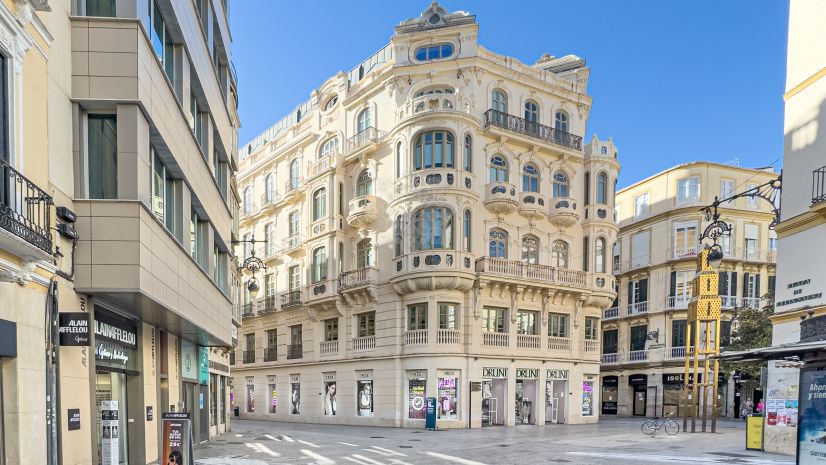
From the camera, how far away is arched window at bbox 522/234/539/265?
29.9m

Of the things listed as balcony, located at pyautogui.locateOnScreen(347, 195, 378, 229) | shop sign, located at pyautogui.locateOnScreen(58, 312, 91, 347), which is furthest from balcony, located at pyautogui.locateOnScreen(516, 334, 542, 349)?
shop sign, located at pyautogui.locateOnScreen(58, 312, 91, 347)

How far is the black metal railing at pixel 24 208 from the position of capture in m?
6.86

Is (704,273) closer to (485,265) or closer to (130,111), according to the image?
(485,265)

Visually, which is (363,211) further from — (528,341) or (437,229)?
(528,341)

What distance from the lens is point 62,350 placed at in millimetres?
8820

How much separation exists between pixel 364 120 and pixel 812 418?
87.8ft

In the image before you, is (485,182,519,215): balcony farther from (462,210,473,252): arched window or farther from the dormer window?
the dormer window

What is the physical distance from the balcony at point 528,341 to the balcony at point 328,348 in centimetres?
1005

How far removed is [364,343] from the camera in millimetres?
29703

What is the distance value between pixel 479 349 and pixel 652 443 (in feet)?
30.5

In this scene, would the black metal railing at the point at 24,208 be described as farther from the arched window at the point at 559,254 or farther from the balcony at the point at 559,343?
the arched window at the point at 559,254

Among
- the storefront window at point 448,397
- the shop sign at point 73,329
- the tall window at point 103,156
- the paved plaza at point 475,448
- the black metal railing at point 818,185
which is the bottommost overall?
the paved plaza at point 475,448

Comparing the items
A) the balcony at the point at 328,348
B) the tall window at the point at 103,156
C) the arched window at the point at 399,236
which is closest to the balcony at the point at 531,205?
the arched window at the point at 399,236

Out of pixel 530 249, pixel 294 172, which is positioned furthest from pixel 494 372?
pixel 294 172
